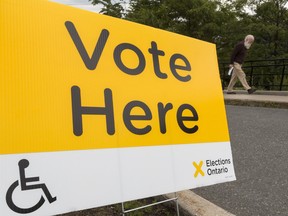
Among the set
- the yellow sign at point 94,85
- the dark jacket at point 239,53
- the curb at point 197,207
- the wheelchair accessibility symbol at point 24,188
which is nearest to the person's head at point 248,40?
the dark jacket at point 239,53

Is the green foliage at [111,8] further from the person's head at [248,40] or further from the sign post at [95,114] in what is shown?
the sign post at [95,114]

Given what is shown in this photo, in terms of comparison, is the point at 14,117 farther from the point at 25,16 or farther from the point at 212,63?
the point at 212,63

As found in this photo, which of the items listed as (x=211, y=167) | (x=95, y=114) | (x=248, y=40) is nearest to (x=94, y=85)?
(x=95, y=114)

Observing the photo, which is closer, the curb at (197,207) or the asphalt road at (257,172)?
the curb at (197,207)

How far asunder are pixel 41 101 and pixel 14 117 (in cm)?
15

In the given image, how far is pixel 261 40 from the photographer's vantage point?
2067 centimetres

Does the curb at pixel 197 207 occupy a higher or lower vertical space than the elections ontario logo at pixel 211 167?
lower

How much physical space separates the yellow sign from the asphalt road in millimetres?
914

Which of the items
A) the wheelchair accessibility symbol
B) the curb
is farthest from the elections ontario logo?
the wheelchair accessibility symbol

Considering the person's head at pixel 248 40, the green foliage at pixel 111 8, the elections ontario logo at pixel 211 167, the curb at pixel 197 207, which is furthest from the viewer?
the green foliage at pixel 111 8

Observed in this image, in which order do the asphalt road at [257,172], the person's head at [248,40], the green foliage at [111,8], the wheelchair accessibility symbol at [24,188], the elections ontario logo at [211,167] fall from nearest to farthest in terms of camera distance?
1. the wheelchair accessibility symbol at [24,188]
2. the elections ontario logo at [211,167]
3. the asphalt road at [257,172]
4. the person's head at [248,40]
5. the green foliage at [111,8]

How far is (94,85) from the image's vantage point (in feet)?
5.73

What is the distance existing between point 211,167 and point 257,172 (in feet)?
5.61

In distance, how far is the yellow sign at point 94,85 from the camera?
1.50 metres
